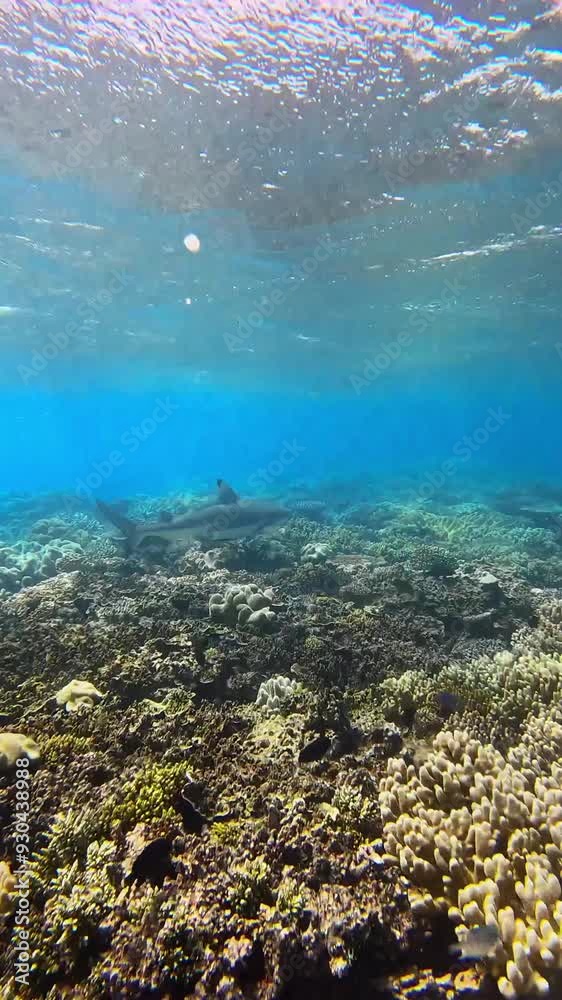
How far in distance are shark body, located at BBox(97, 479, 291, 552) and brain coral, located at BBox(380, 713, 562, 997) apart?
11.1 m

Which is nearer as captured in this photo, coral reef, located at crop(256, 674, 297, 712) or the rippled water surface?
coral reef, located at crop(256, 674, 297, 712)

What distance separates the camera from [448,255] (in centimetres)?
2178

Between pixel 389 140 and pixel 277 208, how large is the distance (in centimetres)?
543

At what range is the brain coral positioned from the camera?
270 centimetres

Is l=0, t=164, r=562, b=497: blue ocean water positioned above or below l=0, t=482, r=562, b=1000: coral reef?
above

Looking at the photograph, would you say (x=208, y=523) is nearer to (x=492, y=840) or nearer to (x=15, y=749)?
(x=15, y=749)

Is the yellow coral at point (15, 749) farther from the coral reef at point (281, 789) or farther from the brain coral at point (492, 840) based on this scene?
the brain coral at point (492, 840)

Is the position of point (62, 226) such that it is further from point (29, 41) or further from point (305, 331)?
point (305, 331)

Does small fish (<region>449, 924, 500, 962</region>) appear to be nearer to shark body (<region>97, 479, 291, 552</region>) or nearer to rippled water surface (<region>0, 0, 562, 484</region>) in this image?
shark body (<region>97, 479, 291, 552</region>)

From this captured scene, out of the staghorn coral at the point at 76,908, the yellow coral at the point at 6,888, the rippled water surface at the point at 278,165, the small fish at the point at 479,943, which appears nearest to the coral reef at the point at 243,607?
the staghorn coral at the point at 76,908

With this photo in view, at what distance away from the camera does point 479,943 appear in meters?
2.75

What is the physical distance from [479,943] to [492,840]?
68 centimetres

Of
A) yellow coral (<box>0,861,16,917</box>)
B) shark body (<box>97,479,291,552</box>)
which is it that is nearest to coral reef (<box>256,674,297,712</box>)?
yellow coral (<box>0,861,16,917</box>)

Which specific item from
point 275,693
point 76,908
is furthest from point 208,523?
point 76,908
